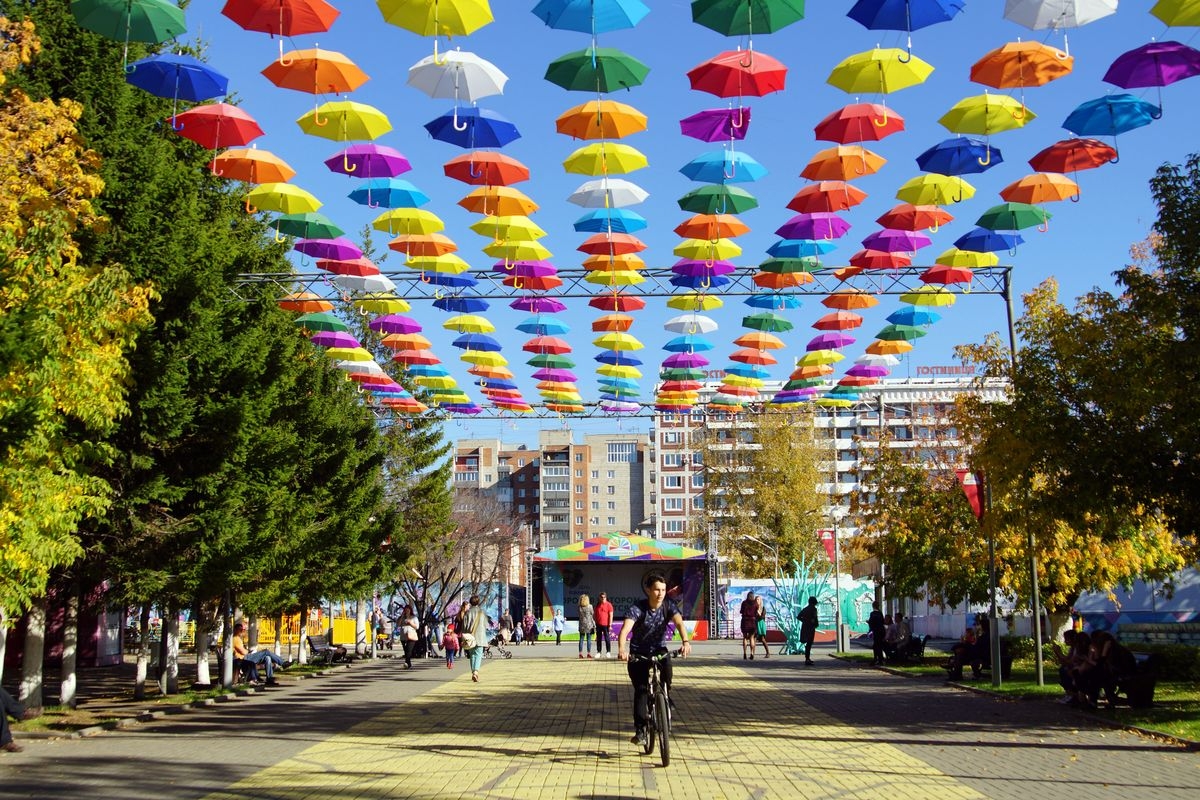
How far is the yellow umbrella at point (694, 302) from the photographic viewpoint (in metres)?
24.8

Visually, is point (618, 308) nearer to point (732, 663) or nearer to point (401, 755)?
point (732, 663)

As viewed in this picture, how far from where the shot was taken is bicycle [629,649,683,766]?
37.8 feet

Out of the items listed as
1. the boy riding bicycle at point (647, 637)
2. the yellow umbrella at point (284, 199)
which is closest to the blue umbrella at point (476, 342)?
the yellow umbrella at point (284, 199)

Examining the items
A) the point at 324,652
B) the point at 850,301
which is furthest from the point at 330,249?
the point at 324,652

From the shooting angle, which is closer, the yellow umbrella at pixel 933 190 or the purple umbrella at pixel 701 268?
the yellow umbrella at pixel 933 190

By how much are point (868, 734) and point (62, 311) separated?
10798mm

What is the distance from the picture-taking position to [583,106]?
16.7 metres

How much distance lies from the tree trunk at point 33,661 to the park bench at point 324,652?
55.4 feet

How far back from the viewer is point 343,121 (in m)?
16.8

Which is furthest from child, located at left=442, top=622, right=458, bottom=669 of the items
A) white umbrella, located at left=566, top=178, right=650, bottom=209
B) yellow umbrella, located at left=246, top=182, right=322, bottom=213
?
white umbrella, located at left=566, top=178, right=650, bottom=209

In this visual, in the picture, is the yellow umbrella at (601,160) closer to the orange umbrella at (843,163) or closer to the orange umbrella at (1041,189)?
the orange umbrella at (843,163)

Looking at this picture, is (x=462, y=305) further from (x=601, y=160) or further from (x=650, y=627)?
(x=650, y=627)

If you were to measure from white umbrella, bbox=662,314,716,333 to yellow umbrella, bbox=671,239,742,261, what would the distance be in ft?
16.7

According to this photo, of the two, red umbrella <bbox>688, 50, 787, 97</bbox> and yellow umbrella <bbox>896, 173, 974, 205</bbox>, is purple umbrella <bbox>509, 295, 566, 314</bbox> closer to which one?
yellow umbrella <bbox>896, 173, 974, 205</bbox>
